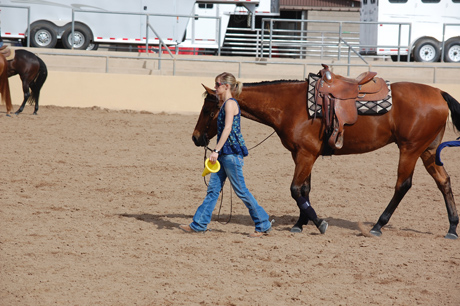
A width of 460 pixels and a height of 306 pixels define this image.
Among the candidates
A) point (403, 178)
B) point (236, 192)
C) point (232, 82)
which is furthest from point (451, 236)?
point (232, 82)

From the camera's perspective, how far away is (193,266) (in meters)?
5.10

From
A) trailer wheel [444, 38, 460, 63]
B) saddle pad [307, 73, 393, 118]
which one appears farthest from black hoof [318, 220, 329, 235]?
trailer wheel [444, 38, 460, 63]

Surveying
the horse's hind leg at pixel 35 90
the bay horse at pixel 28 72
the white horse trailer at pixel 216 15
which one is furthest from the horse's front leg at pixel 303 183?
the white horse trailer at pixel 216 15

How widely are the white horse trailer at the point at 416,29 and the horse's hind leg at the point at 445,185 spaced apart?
15211 millimetres

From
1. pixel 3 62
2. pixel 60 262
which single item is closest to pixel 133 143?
pixel 3 62

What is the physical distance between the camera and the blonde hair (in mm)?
5852

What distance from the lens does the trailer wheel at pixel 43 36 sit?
19797mm

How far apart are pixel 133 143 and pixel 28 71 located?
16.6 ft

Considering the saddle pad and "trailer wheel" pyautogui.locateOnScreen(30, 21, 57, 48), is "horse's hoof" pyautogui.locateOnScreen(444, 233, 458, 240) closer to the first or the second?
the saddle pad

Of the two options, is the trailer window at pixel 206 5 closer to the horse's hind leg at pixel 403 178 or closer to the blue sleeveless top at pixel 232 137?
the horse's hind leg at pixel 403 178

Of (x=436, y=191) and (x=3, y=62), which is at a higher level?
(x=3, y=62)

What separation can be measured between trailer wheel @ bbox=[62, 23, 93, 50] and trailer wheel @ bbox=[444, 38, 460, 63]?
12595mm

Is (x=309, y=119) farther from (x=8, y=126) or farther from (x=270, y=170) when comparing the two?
(x=8, y=126)

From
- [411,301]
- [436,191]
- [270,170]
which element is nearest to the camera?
[411,301]
